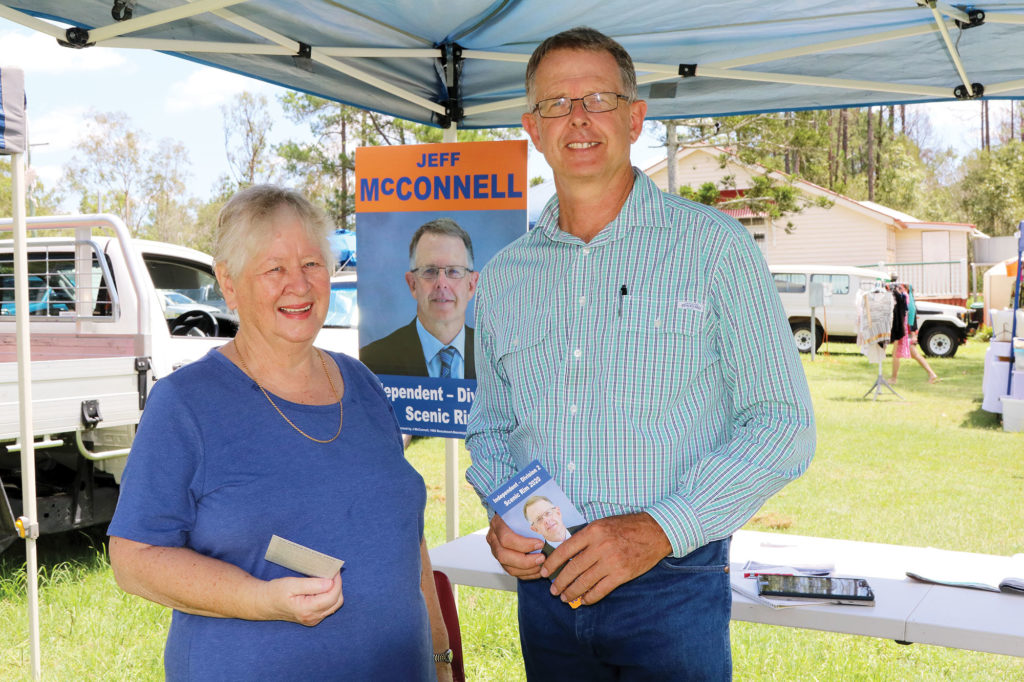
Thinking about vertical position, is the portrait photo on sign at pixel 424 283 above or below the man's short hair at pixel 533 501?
above

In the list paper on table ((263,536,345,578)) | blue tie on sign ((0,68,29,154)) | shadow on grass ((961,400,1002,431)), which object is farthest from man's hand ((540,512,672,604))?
shadow on grass ((961,400,1002,431))

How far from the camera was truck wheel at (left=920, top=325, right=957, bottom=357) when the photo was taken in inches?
809

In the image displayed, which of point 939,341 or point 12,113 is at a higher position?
point 12,113

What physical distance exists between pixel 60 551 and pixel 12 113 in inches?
148

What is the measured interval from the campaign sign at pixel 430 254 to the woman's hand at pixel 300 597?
2.28 meters

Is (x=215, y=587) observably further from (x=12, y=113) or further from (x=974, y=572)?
(x=12, y=113)

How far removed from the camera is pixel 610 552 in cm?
182

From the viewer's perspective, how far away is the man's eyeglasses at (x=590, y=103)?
2018mm

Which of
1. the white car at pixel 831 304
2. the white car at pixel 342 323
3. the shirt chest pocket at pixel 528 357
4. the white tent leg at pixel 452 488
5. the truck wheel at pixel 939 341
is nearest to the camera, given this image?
the shirt chest pocket at pixel 528 357

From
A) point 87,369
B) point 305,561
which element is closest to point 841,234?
point 87,369

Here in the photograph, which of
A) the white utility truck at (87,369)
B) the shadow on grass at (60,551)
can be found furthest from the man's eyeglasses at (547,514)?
the shadow on grass at (60,551)

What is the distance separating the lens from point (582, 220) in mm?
2129

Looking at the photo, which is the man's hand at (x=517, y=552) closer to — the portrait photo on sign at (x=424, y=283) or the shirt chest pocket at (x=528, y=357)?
the shirt chest pocket at (x=528, y=357)

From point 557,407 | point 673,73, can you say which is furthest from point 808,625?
point 673,73
